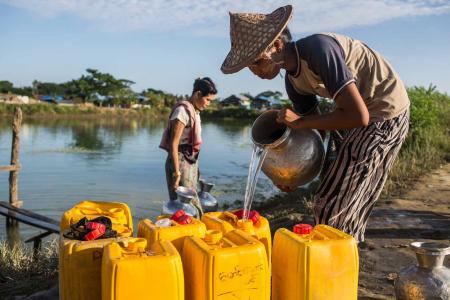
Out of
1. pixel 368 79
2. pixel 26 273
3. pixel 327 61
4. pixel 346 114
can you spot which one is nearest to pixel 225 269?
pixel 346 114

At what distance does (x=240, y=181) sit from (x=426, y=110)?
569 centimetres

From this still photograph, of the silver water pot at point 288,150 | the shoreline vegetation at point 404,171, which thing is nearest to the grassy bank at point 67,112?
the shoreline vegetation at point 404,171

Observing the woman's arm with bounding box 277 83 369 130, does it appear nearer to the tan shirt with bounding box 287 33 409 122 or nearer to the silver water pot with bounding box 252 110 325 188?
the tan shirt with bounding box 287 33 409 122

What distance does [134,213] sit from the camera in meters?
10.4

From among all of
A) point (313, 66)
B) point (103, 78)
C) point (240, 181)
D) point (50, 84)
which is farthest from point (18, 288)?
point (50, 84)

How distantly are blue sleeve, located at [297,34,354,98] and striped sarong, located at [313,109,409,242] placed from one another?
16.4 inches

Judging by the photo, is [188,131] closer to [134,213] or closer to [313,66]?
[313,66]

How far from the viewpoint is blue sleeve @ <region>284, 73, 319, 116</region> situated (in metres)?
2.72

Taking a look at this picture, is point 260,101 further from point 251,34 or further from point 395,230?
point 251,34

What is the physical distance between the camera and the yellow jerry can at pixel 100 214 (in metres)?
2.39

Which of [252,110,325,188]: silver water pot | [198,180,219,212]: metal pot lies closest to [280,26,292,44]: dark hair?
[252,110,325,188]: silver water pot

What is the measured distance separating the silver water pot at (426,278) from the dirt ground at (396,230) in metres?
0.53

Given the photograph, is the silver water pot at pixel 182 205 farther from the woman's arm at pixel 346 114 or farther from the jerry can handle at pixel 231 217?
the woman's arm at pixel 346 114

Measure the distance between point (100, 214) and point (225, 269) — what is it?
913 mm
